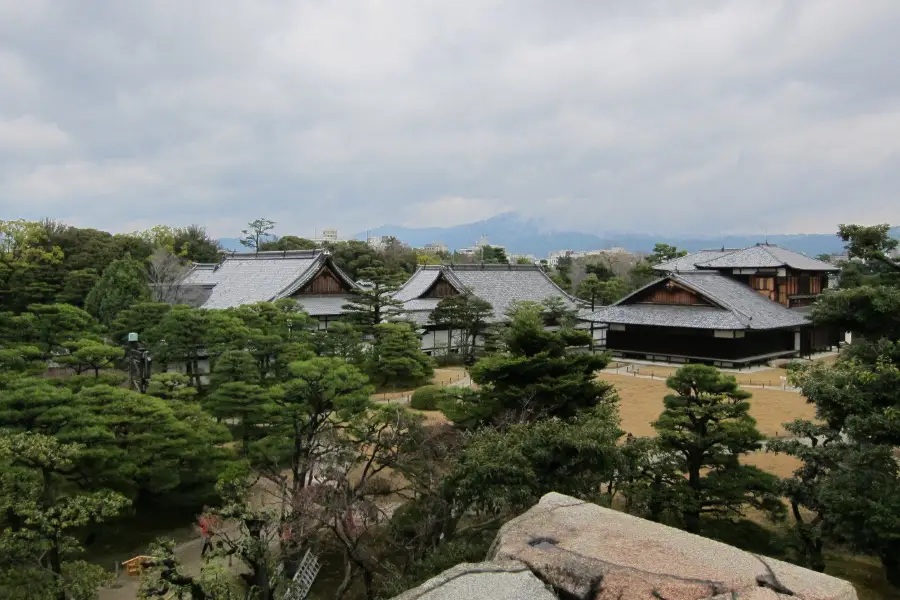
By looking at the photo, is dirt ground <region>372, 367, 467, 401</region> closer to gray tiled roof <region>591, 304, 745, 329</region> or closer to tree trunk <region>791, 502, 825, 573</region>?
gray tiled roof <region>591, 304, 745, 329</region>

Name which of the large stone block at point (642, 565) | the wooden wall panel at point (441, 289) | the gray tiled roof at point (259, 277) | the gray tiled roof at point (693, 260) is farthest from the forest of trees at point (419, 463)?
the gray tiled roof at point (693, 260)

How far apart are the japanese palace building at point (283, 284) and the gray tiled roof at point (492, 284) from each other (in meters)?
5.06

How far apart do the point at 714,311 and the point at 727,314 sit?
85cm

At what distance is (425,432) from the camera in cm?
1202

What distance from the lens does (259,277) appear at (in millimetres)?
33719

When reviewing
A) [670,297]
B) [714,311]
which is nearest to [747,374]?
[714,311]

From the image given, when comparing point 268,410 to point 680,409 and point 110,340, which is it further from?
point 110,340

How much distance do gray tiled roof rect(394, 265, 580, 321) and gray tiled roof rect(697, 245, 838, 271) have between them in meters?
9.54

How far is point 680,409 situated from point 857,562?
4.16 m

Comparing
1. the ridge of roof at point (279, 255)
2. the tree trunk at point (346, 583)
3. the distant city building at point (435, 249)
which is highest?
the distant city building at point (435, 249)

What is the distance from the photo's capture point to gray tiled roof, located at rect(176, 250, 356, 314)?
103 feet

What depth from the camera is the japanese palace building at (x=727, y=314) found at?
3080cm

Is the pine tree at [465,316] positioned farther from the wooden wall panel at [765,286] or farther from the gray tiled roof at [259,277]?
the wooden wall panel at [765,286]

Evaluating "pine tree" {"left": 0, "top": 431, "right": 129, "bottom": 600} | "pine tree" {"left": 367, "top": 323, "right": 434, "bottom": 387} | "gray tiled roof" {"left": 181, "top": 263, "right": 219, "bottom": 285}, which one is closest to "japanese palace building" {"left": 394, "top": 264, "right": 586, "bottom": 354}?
"pine tree" {"left": 367, "top": 323, "right": 434, "bottom": 387}
